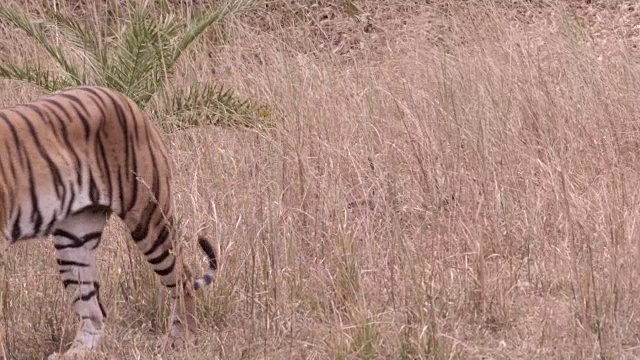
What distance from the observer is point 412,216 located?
17.5 feet

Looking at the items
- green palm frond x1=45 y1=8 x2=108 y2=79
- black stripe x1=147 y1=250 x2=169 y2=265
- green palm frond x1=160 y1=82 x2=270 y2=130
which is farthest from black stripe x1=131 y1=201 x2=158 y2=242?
green palm frond x1=45 y1=8 x2=108 y2=79

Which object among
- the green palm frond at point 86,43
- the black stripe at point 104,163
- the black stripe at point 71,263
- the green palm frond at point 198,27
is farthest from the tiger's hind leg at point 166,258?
the green palm frond at point 198,27

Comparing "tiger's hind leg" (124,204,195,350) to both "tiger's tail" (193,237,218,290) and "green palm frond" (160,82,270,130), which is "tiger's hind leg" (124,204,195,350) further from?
"green palm frond" (160,82,270,130)

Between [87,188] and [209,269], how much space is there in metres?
0.61

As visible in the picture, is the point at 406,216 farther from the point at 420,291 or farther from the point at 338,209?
the point at 420,291

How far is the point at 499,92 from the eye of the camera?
6418 millimetres

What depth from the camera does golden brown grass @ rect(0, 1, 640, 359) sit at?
4.21m

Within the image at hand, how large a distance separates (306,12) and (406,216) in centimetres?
520

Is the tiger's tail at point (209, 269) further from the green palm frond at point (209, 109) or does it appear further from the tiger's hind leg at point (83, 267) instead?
the green palm frond at point (209, 109)

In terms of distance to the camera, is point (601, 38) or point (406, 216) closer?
point (406, 216)

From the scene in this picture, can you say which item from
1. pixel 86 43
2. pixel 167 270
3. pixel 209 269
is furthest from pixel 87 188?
pixel 86 43

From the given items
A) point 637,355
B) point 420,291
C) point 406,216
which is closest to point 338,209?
point 406,216

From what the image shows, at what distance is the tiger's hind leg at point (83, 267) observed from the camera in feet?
14.8

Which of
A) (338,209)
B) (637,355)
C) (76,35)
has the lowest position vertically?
(637,355)
